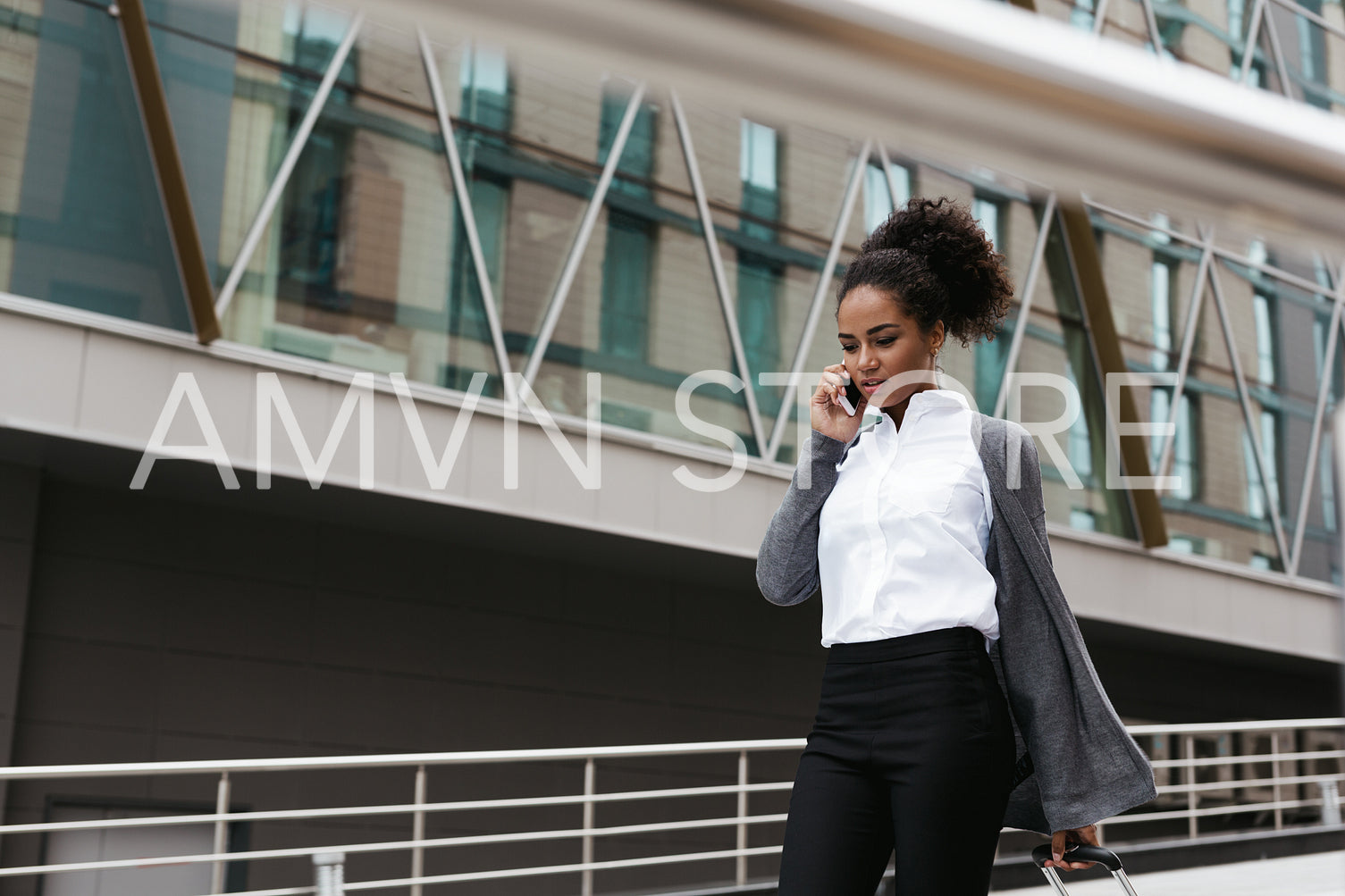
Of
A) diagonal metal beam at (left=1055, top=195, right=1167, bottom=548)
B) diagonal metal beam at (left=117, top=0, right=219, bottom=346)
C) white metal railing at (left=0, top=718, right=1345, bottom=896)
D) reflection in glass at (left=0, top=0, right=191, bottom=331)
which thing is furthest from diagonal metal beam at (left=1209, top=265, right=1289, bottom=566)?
reflection in glass at (left=0, top=0, right=191, bottom=331)

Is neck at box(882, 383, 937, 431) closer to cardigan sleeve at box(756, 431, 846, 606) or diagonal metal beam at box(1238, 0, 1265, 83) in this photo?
cardigan sleeve at box(756, 431, 846, 606)

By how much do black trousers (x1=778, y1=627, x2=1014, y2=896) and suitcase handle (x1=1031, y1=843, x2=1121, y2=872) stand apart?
11 cm

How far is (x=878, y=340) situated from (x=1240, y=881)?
695cm

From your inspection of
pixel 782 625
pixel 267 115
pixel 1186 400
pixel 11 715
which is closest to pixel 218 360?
pixel 267 115

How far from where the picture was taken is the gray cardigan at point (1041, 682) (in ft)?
7.92

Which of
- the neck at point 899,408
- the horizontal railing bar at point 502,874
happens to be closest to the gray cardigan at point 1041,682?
the neck at point 899,408

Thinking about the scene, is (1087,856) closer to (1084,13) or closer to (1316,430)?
(1084,13)

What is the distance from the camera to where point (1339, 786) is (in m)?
17.3

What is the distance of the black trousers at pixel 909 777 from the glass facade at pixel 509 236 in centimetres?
497

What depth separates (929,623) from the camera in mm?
2453

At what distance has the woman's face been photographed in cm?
258

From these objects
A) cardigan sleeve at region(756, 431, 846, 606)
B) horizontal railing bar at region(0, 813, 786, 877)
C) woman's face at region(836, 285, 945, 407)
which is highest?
woman's face at region(836, 285, 945, 407)

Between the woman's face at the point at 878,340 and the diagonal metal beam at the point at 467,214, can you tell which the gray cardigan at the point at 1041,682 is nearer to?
the woman's face at the point at 878,340

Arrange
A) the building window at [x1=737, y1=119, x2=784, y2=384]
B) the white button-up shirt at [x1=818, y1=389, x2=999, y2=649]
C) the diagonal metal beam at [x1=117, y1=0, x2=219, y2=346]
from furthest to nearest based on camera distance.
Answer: the building window at [x1=737, y1=119, x2=784, y2=384] < the diagonal metal beam at [x1=117, y1=0, x2=219, y2=346] < the white button-up shirt at [x1=818, y1=389, x2=999, y2=649]
